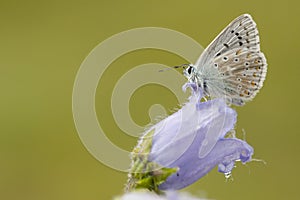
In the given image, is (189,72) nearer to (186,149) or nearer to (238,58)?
(238,58)

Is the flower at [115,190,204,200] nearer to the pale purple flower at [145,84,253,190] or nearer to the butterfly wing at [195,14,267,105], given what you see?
the pale purple flower at [145,84,253,190]

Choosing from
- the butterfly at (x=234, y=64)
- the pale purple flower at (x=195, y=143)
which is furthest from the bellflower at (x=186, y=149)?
the butterfly at (x=234, y=64)

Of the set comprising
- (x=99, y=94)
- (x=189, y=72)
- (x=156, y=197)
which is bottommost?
(x=156, y=197)

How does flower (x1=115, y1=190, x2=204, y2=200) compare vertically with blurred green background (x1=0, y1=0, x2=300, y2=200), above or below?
below

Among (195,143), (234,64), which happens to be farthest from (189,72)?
(195,143)

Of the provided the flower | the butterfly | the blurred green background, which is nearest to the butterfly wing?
the butterfly

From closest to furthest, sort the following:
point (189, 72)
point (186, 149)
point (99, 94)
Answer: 1. point (186, 149)
2. point (189, 72)
3. point (99, 94)

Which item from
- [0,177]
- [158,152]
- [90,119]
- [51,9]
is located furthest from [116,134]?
[158,152]

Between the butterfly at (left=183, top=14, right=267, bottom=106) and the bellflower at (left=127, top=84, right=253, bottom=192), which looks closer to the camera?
the bellflower at (left=127, top=84, right=253, bottom=192)
